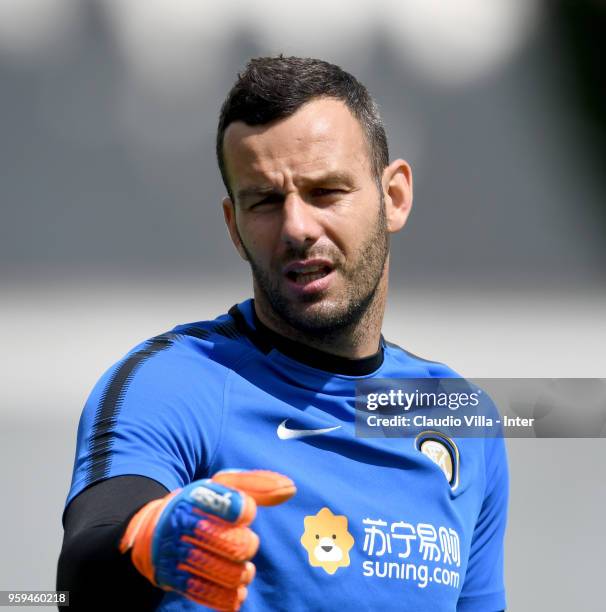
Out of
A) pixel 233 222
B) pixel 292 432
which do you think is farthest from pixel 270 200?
pixel 292 432

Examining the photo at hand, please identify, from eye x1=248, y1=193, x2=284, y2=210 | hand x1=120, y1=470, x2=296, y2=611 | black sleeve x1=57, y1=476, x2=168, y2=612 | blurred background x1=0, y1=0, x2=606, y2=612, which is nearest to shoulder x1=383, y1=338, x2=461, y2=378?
eye x1=248, y1=193, x2=284, y2=210

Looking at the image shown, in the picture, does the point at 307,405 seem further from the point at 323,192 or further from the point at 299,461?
the point at 323,192

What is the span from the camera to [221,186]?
7969mm

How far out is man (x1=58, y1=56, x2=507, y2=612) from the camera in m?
1.80

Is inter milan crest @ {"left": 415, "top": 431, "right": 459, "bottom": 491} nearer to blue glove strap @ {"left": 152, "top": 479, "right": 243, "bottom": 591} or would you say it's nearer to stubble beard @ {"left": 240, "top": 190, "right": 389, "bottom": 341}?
stubble beard @ {"left": 240, "top": 190, "right": 389, "bottom": 341}

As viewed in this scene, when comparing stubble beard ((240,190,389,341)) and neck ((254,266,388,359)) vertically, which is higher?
stubble beard ((240,190,389,341))

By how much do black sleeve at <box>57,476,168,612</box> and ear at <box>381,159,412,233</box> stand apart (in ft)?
3.09

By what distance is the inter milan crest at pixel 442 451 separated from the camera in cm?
216

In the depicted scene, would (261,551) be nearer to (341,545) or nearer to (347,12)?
(341,545)

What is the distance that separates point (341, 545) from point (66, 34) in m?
6.59

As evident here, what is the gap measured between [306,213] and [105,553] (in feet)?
2.75

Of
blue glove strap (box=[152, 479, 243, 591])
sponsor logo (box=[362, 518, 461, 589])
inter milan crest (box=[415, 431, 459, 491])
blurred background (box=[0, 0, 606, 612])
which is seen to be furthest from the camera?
blurred background (box=[0, 0, 606, 612])

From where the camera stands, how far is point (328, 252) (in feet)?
6.71

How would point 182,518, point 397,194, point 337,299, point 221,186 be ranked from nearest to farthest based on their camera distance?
point 182,518
point 337,299
point 397,194
point 221,186
